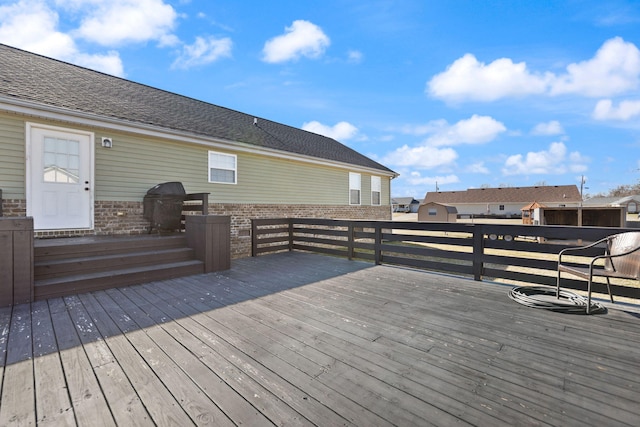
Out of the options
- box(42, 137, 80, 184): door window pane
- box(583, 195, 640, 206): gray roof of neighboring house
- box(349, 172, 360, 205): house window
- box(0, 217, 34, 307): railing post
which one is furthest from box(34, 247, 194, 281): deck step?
box(583, 195, 640, 206): gray roof of neighboring house

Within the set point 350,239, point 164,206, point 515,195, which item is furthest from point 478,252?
point 515,195

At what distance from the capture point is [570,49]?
8281 mm

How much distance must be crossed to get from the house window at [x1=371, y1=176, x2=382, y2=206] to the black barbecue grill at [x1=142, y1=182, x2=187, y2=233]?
8992 mm

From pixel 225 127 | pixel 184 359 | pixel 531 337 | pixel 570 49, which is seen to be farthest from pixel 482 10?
pixel 184 359

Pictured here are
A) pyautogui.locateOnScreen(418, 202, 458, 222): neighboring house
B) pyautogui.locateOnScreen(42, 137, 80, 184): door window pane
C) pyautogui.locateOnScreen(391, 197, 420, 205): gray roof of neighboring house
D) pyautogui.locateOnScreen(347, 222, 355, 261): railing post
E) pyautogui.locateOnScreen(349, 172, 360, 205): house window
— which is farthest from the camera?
pyautogui.locateOnScreen(391, 197, 420, 205): gray roof of neighboring house

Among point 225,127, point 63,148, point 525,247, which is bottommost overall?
point 525,247

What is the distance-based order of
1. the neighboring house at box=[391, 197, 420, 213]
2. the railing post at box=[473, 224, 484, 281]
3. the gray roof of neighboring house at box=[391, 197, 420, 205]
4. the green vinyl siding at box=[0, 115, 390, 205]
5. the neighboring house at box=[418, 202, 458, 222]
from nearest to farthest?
the railing post at box=[473, 224, 484, 281] → the green vinyl siding at box=[0, 115, 390, 205] → the neighboring house at box=[418, 202, 458, 222] → the neighboring house at box=[391, 197, 420, 213] → the gray roof of neighboring house at box=[391, 197, 420, 205]

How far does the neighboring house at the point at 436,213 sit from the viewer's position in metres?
23.0

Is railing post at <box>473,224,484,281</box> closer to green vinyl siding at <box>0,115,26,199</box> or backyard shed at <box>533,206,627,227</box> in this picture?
green vinyl siding at <box>0,115,26,199</box>

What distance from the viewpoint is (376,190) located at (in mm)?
13703

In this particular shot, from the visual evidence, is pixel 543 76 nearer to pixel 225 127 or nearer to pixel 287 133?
pixel 287 133

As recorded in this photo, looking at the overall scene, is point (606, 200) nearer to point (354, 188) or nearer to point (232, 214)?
point (354, 188)

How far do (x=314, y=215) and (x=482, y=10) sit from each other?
25.9 ft

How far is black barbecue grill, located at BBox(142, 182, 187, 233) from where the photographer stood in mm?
6094
